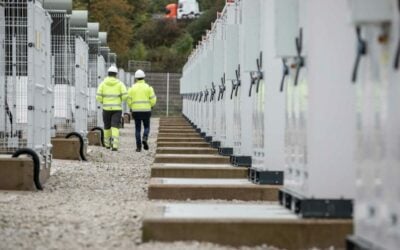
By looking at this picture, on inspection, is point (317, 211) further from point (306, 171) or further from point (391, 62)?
point (391, 62)

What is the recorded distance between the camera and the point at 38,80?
37.9ft

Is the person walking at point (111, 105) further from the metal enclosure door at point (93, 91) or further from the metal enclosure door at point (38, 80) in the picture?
the metal enclosure door at point (38, 80)

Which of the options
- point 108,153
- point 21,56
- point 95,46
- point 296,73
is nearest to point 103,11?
point 95,46

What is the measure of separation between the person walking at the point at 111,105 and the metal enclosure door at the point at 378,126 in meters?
15.4

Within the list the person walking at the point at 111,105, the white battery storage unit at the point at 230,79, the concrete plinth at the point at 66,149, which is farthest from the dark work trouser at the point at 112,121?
the white battery storage unit at the point at 230,79

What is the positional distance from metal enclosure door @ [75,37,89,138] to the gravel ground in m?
4.03

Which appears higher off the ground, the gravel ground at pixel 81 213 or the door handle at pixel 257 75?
the door handle at pixel 257 75

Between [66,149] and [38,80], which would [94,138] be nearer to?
[66,149]

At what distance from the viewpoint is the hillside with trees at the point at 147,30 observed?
6744 cm

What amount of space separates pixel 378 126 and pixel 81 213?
4236 mm

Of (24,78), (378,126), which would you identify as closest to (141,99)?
(24,78)

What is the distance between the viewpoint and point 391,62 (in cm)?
468

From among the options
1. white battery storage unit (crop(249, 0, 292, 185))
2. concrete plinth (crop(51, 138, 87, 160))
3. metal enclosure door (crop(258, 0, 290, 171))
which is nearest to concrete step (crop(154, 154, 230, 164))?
concrete plinth (crop(51, 138, 87, 160))

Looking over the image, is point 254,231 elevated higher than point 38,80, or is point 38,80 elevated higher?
point 38,80
